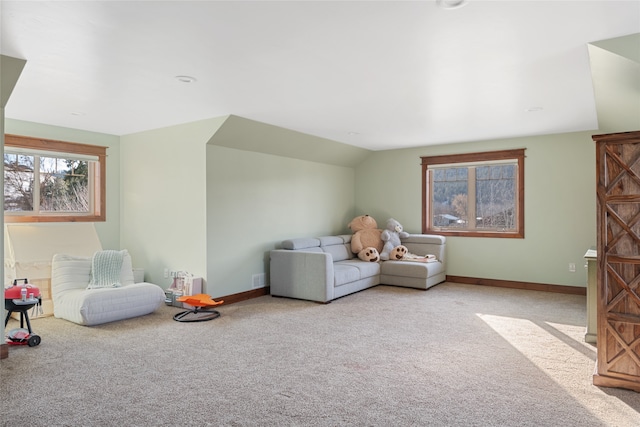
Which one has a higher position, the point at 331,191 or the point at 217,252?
the point at 331,191

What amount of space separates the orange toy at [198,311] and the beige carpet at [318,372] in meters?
0.15

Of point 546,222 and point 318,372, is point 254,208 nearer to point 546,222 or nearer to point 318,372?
point 318,372

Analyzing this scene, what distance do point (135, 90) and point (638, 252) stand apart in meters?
4.26

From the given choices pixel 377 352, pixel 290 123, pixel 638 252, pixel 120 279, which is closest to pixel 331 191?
pixel 290 123

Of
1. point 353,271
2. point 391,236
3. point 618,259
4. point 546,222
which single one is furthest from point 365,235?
point 618,259

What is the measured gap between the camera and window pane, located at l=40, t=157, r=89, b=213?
5422 millimetres

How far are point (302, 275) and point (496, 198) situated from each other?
11.3ft

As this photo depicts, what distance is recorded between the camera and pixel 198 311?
4.91 metres

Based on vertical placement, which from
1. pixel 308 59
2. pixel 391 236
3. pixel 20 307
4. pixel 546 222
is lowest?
pixel 20 307

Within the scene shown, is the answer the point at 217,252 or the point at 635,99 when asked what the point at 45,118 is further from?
the point at 635,99

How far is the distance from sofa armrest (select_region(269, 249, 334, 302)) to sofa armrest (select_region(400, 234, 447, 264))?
2.07 meters

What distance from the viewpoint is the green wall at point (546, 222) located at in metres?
5.86

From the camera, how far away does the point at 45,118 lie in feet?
16.4

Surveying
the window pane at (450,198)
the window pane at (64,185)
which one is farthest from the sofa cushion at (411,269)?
the window pane at (64,185)
